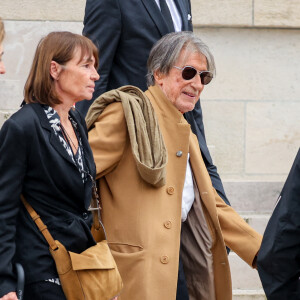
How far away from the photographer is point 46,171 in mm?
3746

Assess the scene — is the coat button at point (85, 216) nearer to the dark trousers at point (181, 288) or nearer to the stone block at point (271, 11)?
the dark trousers at point (181, 288)

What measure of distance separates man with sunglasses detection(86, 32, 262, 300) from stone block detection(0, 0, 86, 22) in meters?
2.30

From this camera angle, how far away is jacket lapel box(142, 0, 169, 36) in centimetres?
539

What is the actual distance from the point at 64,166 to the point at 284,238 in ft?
3.57

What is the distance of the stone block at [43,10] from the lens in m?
7.16

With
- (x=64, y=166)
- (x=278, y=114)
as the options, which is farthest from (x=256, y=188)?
(x=64, y=166)

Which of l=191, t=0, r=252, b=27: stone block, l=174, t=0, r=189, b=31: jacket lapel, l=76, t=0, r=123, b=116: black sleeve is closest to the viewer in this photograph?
l=76, t=0, r=123, b=116: black sleeve

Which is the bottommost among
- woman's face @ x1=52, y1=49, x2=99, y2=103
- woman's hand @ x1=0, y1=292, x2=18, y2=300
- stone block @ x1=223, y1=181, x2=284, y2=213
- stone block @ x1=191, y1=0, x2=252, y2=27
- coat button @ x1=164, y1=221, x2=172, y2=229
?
stone block @ x1=223, y1=181, x2=284, y2=213

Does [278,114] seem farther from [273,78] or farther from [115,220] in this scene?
[115,220]

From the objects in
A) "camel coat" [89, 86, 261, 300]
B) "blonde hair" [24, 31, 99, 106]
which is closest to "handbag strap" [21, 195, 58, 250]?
"blonde hair" [24, 31, 99, 106]

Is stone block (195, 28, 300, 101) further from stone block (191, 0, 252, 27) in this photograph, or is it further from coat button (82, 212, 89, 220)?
coat button (82, 212, 89, 220)

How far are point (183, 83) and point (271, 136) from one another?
2.65 meters

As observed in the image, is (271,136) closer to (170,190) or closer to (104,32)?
(104,32)

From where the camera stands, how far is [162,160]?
4.49m
